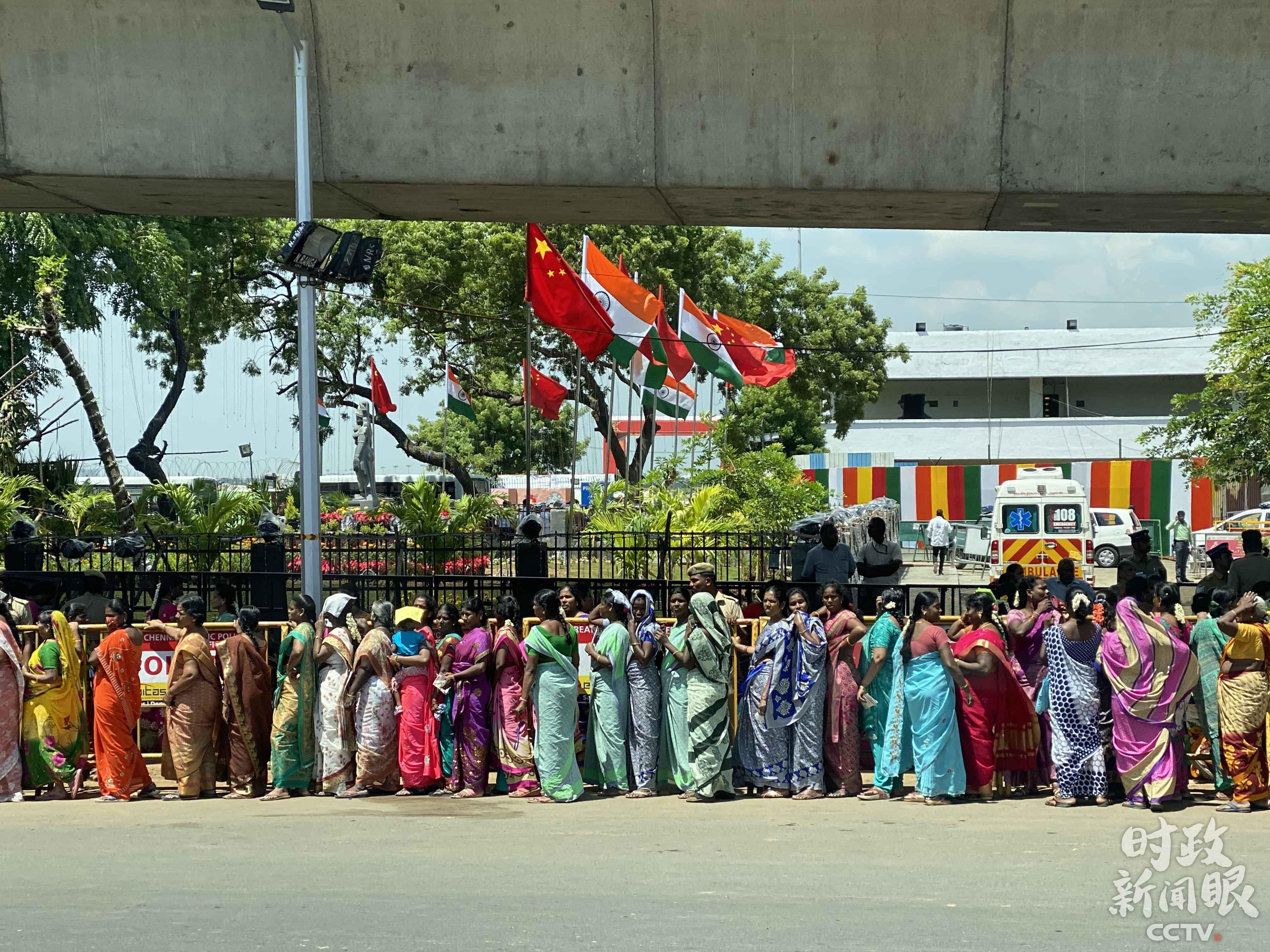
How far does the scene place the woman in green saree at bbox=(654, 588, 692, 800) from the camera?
28.7 ft

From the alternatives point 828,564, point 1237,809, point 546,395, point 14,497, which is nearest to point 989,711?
point 1237,809

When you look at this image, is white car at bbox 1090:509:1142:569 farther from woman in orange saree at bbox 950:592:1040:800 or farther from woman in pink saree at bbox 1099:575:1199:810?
woman in pink saree at bbox 1099:575:1199:810

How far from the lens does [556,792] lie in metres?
8.72

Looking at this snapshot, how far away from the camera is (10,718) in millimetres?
9008

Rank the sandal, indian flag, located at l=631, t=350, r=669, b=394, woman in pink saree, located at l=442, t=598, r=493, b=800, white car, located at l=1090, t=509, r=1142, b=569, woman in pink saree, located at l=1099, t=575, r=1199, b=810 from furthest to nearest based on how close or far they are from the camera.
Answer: white car, located at l=1090, t=509, r=1142, b=569 < indian flag, located at l=631, t=350, r=669, b=394 < woman in pink saree, located at l=442, t=598, r=493, b=800 < woman in pink saree, located at l=1099, t=575, r=1199, b=810 < the sandal

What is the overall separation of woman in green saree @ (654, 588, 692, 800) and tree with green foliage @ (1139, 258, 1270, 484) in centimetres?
1865

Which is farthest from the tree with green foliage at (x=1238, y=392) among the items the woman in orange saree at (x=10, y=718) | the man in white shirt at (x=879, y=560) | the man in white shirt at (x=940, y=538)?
the woman in orange saree at (x=10, y=718)

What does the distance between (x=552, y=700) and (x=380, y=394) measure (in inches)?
892

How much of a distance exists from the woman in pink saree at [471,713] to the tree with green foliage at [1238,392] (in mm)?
19504

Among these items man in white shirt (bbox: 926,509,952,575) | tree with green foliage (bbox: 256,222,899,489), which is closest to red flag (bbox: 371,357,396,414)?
tree with green foliage (bbox: 256,222,899,489)

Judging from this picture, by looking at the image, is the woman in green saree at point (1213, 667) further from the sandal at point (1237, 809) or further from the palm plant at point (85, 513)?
the palm plant at point (85, 513)

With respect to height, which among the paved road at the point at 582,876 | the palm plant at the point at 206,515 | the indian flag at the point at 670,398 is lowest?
the paved road at the point at 582,876

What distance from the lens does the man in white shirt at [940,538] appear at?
2916 centimetres

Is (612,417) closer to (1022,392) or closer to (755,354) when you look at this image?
(755,354)
